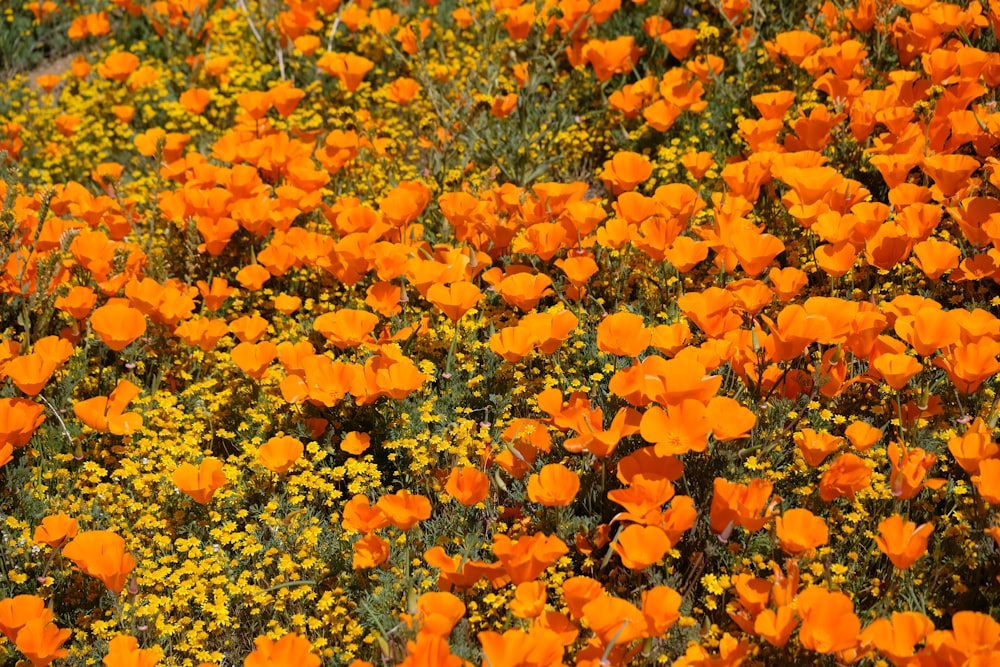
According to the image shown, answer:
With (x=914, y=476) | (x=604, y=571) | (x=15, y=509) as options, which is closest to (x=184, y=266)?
(x=15, y=509)

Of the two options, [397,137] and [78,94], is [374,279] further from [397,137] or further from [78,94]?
[78,94]

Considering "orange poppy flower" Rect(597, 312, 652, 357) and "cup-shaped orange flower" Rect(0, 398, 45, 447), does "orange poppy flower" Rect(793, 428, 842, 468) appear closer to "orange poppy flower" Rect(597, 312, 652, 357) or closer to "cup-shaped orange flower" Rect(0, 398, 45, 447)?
"orange poppy flower" Rect(597, 312, 652, 357)

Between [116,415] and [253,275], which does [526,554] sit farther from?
[253,275]

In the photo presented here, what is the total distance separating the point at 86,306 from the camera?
3092 mm

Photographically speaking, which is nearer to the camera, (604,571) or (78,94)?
(604,571)

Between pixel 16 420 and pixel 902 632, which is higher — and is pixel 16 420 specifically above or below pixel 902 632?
above

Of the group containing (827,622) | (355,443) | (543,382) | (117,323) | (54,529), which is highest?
(117,323)

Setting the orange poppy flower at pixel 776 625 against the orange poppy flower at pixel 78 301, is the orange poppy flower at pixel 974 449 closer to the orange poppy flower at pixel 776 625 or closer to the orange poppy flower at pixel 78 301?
the orange poppy flower at pixel 776 625

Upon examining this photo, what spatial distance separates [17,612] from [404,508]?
826 mm

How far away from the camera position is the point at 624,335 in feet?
8.50

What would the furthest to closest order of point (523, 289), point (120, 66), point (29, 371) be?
1. point (120, 66)
2. point (523, 289)
3. point (29, 371)

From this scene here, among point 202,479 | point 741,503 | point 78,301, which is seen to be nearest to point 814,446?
point 741,503

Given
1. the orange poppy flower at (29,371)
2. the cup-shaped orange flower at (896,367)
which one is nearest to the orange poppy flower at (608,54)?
the cup-shaped orange flower at (896,367)

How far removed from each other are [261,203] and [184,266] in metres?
0.53
